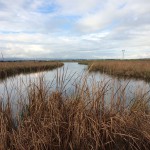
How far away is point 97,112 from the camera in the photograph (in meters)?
3.28

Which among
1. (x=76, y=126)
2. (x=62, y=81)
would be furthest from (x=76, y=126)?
(x=62, y=81)

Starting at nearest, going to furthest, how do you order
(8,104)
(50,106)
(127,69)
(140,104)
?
1. (50,106)
2. (8,104)
3. (140,104)
4. (127,69)

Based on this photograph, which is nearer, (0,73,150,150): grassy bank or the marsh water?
(0,73,150,150): grassy bank

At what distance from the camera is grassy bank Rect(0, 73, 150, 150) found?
9.68ft

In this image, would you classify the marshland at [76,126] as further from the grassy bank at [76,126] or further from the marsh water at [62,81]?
the marsh water at [62,81]

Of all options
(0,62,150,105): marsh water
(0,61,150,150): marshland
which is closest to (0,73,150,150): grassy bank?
(0,61,150,150): marshland

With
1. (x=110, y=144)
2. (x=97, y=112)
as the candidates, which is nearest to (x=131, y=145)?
→ (x=110, y=144)

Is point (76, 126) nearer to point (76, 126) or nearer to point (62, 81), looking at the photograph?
point (76, 126)

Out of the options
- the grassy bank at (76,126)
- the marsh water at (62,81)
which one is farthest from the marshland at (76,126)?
the marsh water at (62,81)

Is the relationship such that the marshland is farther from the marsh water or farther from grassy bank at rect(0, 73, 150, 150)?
the marsh water

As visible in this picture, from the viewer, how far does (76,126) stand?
2.94m

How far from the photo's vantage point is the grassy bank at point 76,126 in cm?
295

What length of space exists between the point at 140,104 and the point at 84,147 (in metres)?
1.47

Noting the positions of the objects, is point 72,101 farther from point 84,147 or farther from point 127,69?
point 127,69
